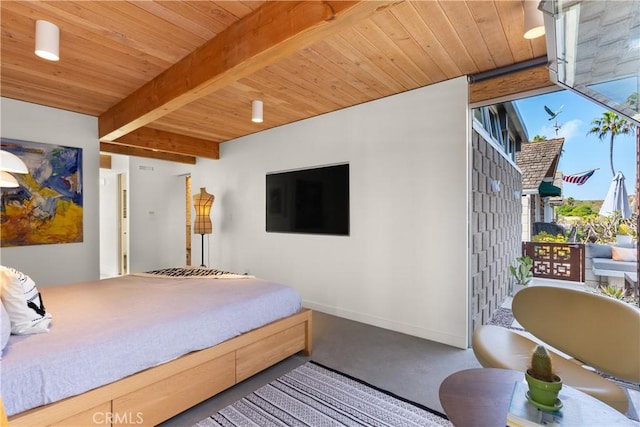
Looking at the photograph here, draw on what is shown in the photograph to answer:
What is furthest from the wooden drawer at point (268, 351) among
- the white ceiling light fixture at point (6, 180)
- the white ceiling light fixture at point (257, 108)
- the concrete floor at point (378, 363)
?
the white ceiling light fixture at point (257, 108)

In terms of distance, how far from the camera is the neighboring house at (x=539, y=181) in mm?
3078

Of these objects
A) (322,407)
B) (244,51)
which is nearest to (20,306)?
(322,407)

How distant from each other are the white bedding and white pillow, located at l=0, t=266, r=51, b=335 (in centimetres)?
5

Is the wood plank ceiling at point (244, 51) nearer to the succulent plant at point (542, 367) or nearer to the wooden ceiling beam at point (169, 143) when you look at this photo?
the wooden ceiling beam at point (169, 143)

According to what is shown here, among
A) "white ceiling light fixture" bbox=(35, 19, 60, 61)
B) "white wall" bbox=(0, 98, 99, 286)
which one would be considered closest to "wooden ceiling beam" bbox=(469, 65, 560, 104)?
"white ceiling light fixture" bbox=(35, 19, 60, 61)

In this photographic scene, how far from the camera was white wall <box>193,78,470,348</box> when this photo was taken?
2.84m

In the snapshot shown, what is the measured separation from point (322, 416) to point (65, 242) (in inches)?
139

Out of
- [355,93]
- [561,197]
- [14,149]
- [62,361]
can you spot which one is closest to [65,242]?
[14,149]

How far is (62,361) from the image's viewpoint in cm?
138

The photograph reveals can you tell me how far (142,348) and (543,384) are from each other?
6.13 ft

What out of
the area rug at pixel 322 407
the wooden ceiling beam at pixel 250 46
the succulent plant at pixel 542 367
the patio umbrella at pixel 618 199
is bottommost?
the area rug at pixel 322 407

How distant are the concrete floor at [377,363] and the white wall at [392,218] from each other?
23 cm

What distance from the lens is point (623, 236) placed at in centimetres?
248

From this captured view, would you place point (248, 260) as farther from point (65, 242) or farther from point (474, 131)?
point (474, 131)
